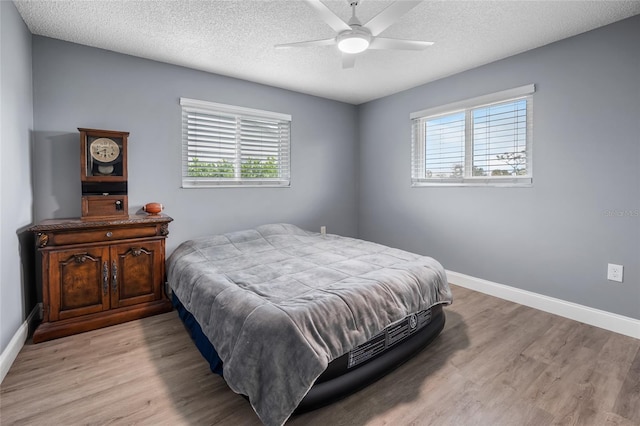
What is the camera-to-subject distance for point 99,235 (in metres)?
2.56

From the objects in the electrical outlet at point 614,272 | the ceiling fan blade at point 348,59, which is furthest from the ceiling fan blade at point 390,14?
the electrical outlet at point 614,272

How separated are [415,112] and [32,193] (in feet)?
13.6

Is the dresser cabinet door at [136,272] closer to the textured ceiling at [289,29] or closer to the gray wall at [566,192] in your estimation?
the textured ceiling at [289,29]

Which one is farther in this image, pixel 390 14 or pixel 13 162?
pixel 13 162

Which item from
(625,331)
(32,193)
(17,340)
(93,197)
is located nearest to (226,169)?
(93,197)

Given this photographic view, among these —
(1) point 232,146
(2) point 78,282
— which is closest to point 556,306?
(1) point 232,146

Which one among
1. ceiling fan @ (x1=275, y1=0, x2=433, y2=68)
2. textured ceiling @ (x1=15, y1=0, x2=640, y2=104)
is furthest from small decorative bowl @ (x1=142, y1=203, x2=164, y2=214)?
ceiling fan @ (x1=275, y1=0, x2=433, y2=68)

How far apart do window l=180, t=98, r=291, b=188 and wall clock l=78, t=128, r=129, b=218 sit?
2.26 feet

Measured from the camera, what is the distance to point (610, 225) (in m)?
2.59

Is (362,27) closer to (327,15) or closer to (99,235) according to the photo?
(327,15)

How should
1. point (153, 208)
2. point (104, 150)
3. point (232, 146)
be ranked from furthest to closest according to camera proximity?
1. point (232, 146)
2. point (153, 208)
3. point (104, 150)

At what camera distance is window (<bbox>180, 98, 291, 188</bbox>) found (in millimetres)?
3432

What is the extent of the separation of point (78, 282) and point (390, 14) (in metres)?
3.03

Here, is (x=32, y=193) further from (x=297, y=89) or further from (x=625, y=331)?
(x=625, y=331)
